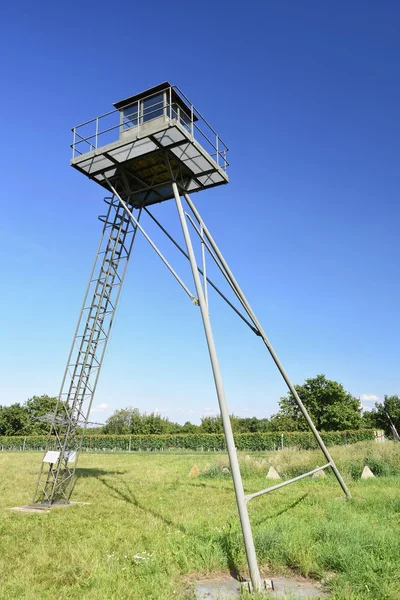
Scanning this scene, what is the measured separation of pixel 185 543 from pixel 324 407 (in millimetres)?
72881

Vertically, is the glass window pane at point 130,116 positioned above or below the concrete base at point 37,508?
above

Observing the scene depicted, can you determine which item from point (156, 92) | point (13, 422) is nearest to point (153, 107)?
point (156, 92)

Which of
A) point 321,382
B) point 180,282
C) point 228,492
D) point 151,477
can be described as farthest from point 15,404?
point 180,282

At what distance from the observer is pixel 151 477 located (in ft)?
66.8

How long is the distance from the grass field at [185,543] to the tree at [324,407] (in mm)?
62895

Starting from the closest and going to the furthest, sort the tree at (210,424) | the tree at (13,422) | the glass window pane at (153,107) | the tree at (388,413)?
the glass window pane at (153,107), the tree at (388,413), the tree at (13,422), the tree at (210,424)

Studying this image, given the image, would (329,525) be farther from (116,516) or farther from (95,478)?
(95,478)

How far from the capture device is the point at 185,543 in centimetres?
782

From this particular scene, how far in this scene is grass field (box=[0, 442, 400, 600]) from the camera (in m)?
6.03

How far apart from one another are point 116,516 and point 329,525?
562 centimetres

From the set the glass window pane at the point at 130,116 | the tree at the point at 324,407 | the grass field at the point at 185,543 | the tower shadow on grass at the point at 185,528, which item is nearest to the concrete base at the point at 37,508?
the grass field at the point at 185,543

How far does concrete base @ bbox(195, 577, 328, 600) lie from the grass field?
21 cm

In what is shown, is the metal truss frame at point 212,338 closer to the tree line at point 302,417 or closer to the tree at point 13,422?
the tree line at point 302,417

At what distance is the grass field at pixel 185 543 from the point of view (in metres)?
6.03
